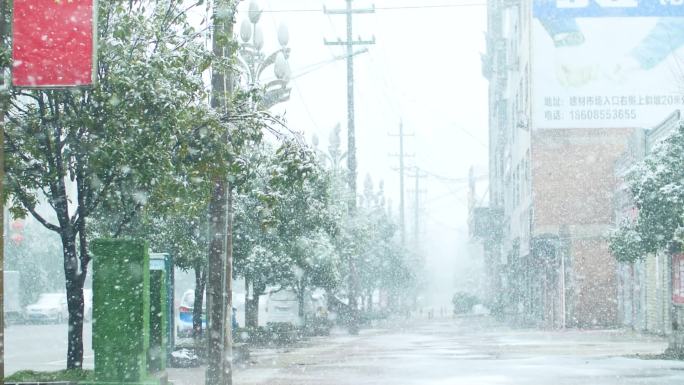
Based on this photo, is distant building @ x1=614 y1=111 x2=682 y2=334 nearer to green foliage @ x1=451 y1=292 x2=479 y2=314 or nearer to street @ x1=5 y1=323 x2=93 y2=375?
street @ x1=5 y1=323 x2=93 y2=375

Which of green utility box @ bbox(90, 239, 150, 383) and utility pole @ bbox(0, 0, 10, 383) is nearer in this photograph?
utility pole @ bbox(0, 0, 10, 383)

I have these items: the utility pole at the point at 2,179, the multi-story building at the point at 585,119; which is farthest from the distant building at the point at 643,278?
the utility pole at the point at 2,179

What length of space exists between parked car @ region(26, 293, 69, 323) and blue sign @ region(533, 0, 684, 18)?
27.0 m

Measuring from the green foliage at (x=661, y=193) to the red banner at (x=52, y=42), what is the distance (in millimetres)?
13425

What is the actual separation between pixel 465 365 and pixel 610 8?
2528cm

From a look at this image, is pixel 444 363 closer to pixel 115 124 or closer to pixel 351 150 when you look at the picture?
pixel 115 124

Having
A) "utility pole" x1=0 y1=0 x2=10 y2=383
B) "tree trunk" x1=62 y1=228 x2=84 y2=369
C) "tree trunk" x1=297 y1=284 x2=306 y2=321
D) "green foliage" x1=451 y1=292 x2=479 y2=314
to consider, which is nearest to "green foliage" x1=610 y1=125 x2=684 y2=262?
"tree trunk" x1=62 y1=228 x2=84 y2=369

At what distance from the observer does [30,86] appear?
10820 millimetres

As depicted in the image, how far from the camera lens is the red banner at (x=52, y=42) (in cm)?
1089

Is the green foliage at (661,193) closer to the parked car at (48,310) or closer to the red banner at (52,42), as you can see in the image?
the red banner at (52,42)

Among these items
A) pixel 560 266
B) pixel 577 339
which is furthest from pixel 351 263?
pixel 577 339

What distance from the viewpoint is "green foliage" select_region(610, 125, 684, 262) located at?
69.1 feet

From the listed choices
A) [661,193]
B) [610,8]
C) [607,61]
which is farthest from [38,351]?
[610,8]

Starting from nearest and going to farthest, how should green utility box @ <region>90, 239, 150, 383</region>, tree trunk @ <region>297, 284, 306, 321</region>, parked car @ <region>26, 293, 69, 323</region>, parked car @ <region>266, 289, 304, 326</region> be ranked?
green utility box @ <region>90, 239, 150, 383</region>
tree trunk @ <region>297, 284, 306, 321</region>
parked car @ <region>266, 289, 304, 326</region>
parked car @ <region>26, 293, 69, 323</region>
